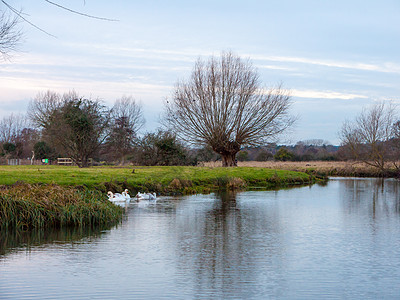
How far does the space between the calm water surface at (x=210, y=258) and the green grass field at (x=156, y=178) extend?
4.79 meters

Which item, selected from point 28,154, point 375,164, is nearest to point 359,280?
point 375,164

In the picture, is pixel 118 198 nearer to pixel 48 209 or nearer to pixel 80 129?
pixel 48 209

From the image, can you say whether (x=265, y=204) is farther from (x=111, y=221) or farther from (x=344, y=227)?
(x=111, y=221)

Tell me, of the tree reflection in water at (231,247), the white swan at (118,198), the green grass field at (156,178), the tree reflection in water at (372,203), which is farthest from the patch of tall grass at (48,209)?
the tree reflection in water at (372,203)

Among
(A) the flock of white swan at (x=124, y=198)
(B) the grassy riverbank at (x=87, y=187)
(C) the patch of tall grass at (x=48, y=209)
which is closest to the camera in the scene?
(C) the patch of tall grass at (x=48, y=209)

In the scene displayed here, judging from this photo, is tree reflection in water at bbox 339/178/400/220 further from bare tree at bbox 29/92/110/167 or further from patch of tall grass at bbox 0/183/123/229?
bare tree at bbox 29/92/110/167

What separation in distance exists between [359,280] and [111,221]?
23.7ft

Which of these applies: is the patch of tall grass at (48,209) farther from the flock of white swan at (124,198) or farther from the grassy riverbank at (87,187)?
the flock of white swan at (124,198)

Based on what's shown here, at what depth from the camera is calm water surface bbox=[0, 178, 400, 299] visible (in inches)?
264

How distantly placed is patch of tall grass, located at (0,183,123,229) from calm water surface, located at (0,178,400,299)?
604 millimetres

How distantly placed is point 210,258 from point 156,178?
43.4ft

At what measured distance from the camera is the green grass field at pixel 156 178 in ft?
59.1

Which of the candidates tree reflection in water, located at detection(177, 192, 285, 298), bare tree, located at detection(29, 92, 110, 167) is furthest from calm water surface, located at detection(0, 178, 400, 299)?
bare tree, located at detection(29, 92, 110, 167)

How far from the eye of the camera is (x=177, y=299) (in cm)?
629
